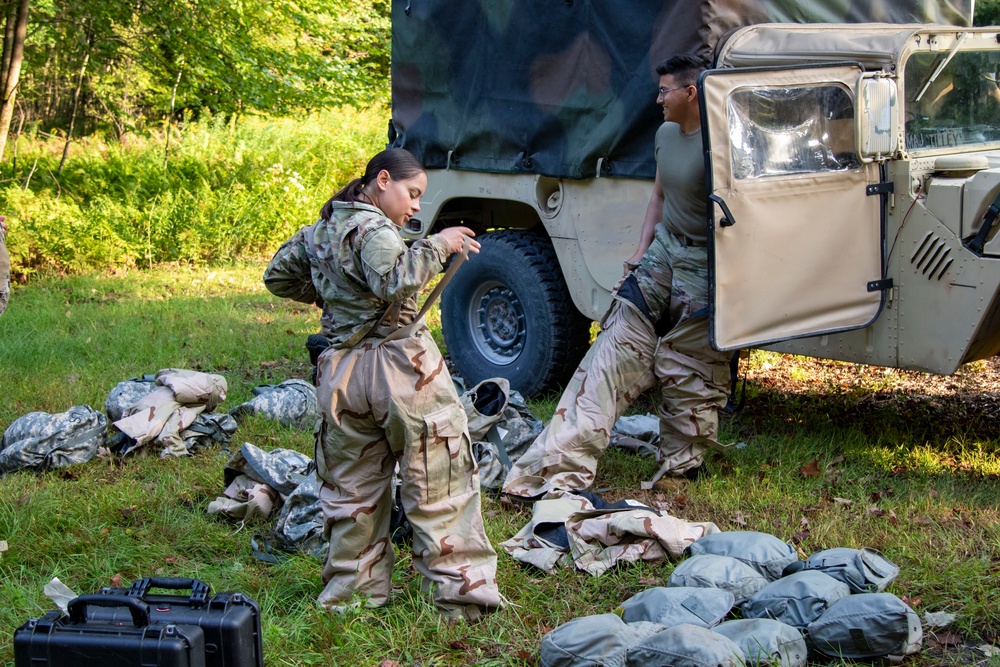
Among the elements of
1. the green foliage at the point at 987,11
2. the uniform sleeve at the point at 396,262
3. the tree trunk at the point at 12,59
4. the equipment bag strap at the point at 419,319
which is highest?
the green foliage at the point at 987,11

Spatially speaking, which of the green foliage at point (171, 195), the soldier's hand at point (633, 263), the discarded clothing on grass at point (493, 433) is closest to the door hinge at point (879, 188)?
the soldier's hand at point (633, 263)

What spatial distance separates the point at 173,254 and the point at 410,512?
28.0 feet

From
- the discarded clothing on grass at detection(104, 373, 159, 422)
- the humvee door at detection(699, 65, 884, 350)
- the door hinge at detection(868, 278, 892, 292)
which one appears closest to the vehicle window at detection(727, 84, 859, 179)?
the humvee door at detection(699, 65, 884, 350)

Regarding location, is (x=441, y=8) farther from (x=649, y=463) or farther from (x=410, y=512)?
(x=410, y=512)

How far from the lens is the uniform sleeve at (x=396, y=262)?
307 centimetres

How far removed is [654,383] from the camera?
4859mm

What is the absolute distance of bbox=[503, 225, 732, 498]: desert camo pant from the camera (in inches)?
183

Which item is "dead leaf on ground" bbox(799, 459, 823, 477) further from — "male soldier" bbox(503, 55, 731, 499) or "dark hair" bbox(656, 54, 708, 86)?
"dark hair" bbox(656, 54, 708, 86)

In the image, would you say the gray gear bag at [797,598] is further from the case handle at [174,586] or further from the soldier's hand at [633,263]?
the soldier's hand at [633,263]

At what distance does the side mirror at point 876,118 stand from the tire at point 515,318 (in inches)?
79.3

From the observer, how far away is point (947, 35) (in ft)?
15.5

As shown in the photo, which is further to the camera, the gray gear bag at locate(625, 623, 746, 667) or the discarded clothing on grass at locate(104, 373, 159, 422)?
the discarded clothing on grass at locate(104, 373, 159, 422)

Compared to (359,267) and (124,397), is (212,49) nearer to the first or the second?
(124,397)

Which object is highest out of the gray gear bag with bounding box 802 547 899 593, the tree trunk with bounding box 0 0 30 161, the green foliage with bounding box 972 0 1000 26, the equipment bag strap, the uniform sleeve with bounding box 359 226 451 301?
the green foliage with bounding box 972 0 1000 26
